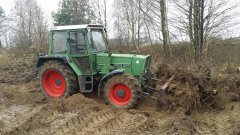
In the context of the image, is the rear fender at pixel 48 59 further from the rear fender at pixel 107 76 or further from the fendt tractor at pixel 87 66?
the rear fender at pixel 107 76

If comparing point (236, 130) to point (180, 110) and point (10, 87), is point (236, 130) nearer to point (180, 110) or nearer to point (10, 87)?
point (180, 110)

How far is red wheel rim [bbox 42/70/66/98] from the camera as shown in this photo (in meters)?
8.56

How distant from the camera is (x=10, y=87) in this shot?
10.5 m

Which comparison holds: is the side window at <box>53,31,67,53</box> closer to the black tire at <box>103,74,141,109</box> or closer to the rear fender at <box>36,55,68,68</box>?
the rear fender at <box>36,55,68,68</box>

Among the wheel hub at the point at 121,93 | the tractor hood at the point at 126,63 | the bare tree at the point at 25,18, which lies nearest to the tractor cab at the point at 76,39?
the tractor hood at the point at 126,63

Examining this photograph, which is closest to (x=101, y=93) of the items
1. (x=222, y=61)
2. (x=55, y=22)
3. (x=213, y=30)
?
(x=213, y=30)

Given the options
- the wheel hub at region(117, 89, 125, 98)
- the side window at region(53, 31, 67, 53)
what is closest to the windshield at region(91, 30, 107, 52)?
the side window at region(53, 31, 67, 53)

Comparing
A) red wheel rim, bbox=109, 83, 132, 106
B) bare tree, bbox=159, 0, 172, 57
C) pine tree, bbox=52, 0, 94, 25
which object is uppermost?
pine tree, bbox=52, 0, 94, 25

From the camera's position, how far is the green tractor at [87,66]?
24.8ft

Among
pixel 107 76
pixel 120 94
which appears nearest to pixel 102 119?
pixel 120 94

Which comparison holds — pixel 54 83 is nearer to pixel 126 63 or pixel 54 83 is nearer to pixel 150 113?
pixel 126 63

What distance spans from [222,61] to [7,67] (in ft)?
35.7

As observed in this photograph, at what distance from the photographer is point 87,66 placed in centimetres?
821

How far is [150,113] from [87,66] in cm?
252
